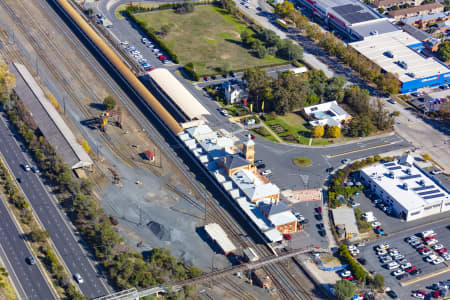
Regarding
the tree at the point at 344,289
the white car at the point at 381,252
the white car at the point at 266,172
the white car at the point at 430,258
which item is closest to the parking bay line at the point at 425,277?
the white car at the point at 430,258

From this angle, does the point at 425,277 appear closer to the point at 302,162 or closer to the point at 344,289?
the point at 344,289

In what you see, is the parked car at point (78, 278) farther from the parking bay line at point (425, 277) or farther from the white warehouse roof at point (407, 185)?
the white warehouse roof at point (407, 185)

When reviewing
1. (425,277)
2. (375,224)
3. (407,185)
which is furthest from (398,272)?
(407,185)

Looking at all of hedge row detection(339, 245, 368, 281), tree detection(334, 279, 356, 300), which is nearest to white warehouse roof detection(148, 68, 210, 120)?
hedge row detection(339, 245, 368, 281)

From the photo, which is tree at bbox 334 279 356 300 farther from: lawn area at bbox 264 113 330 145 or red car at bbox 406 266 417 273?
lawn area at bbox 264 113 330 145

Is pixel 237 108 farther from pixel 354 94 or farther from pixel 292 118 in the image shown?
pixel 354 94
